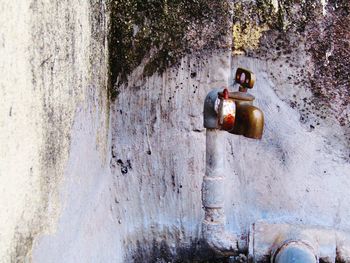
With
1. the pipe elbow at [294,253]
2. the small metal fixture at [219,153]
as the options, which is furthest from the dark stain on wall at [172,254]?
the pipe elbow at [294,253]

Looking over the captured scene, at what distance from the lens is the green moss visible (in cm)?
154

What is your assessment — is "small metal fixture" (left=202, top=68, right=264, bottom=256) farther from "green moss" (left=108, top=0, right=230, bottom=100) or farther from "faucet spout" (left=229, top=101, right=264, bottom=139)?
"green moss" (left=108, top=0, right=230, bottom=100)

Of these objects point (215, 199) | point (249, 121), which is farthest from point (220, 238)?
point (249, 121)

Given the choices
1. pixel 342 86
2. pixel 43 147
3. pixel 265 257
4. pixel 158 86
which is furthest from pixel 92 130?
pixel 342 86

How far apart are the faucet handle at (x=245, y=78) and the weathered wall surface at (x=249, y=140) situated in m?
0.15

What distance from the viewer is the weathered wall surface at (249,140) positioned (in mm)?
1547

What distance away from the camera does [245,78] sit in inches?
55.4

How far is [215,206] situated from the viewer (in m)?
1.47

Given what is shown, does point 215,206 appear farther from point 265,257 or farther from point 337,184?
point 337,184

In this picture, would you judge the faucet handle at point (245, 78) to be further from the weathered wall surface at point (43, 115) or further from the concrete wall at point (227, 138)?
the weathered wall surface at point (43, 115)

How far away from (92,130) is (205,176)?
294 mm

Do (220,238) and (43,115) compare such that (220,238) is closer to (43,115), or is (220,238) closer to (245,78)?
(245,78)

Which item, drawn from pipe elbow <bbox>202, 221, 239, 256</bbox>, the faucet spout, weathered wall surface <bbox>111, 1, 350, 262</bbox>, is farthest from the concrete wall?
the faucet spout

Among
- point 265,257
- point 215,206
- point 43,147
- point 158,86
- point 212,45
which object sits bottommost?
point 265,257
